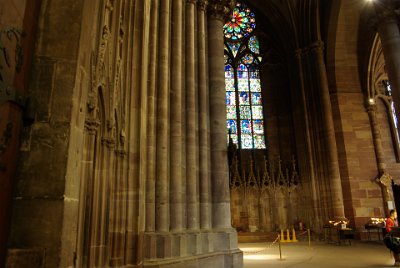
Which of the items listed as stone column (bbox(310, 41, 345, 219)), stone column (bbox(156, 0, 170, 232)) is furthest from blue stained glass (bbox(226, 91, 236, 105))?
stone column (bbox(156, 0, 170, 232))

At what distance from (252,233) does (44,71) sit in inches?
602

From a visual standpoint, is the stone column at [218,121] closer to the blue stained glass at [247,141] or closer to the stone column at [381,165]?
the blue stained glass at [247,141]

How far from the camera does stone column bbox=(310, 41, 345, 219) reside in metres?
15.6

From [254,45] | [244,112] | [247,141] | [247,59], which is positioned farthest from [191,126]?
[254,45]

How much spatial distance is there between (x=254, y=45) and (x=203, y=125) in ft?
49.0

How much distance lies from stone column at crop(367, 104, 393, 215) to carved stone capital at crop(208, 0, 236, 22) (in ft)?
40.8

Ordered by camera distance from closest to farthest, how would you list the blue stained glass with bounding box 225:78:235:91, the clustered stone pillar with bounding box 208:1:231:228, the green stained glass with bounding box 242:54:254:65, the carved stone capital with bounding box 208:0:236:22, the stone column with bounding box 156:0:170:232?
the stone column with bounding box 156:0:170:232 < the clustered stone pillar with bounding box 208:1:231:228 < the carved stone capital with bounding box 208:0:236:22 < the blue stained glass with bounding box 225:78:235:91 < the green stained glass with bounding box 242:54:254:65

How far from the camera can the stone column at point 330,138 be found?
51.3 ft

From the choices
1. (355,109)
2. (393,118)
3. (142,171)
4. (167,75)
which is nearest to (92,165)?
(142,171)

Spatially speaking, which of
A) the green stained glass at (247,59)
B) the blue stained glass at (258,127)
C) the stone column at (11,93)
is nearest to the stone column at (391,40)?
the blue stained glass at (258,127)

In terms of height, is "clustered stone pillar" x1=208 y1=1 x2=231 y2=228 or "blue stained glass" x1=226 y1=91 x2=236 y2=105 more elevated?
"blue stained glass" x1=226 y1=91 x2=236 y2=105

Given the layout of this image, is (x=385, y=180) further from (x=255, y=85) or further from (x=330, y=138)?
(x=255, y=85)

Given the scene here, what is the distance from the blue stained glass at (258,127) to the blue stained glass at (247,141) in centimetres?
55

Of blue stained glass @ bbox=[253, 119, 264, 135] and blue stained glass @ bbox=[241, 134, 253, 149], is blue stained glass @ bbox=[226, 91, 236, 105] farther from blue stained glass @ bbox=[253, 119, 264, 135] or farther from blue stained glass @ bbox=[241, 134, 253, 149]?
blue stained glass @ bbox=[241, 134, 253, 149]
